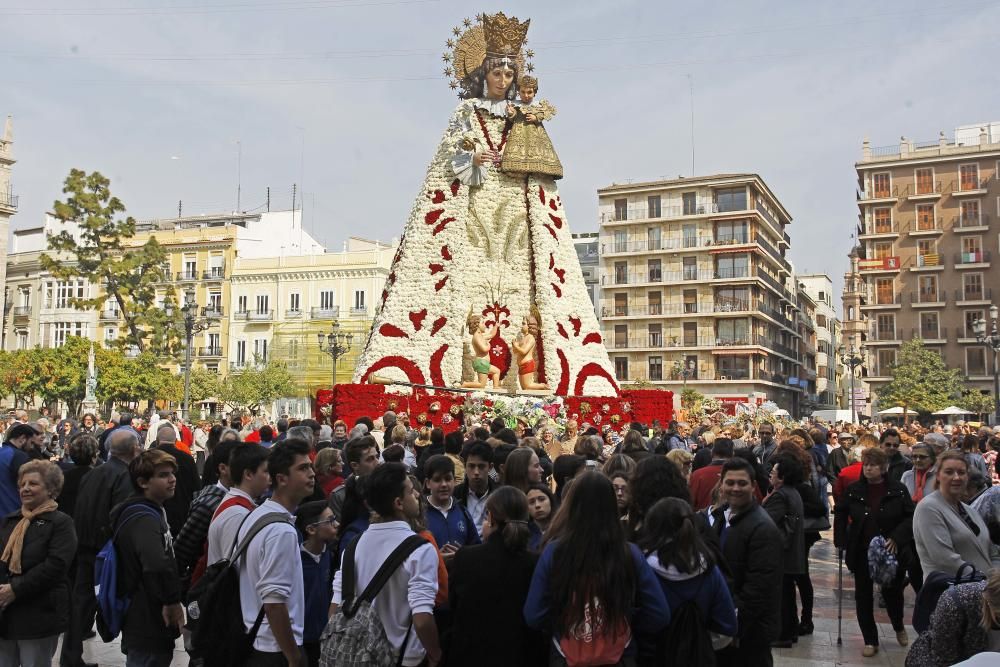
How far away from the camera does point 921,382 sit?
5144cm

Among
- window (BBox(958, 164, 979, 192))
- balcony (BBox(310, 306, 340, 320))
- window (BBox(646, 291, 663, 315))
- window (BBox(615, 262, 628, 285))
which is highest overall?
window (BBox(958, 164, 979, 192))

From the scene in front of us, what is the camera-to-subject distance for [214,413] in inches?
2036

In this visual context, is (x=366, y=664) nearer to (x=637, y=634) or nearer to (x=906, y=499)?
(x=637, y=634)

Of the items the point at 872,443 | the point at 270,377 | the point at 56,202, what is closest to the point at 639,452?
the point at 872,443

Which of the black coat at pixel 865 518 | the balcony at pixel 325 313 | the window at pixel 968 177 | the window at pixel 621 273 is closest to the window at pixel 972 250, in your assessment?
the window at pixel 968 177

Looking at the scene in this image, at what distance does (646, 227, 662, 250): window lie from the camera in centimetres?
5769

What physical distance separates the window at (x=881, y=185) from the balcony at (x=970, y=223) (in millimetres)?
4045

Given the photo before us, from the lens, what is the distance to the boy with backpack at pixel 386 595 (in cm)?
425

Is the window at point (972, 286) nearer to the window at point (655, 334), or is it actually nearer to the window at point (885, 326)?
the window at point (885, 326)

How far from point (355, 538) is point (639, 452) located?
4510mm

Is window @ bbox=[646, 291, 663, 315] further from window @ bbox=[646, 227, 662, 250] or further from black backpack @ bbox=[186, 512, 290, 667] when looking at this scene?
black backpack @ bbox=[186, 512, 290, 667]

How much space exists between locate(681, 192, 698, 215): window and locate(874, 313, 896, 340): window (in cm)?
1296

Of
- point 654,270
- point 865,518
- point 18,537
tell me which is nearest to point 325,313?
point 654,270

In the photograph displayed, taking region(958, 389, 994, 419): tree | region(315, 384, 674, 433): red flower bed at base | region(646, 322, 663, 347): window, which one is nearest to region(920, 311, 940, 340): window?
region(958, 389, 994, 419): tree
